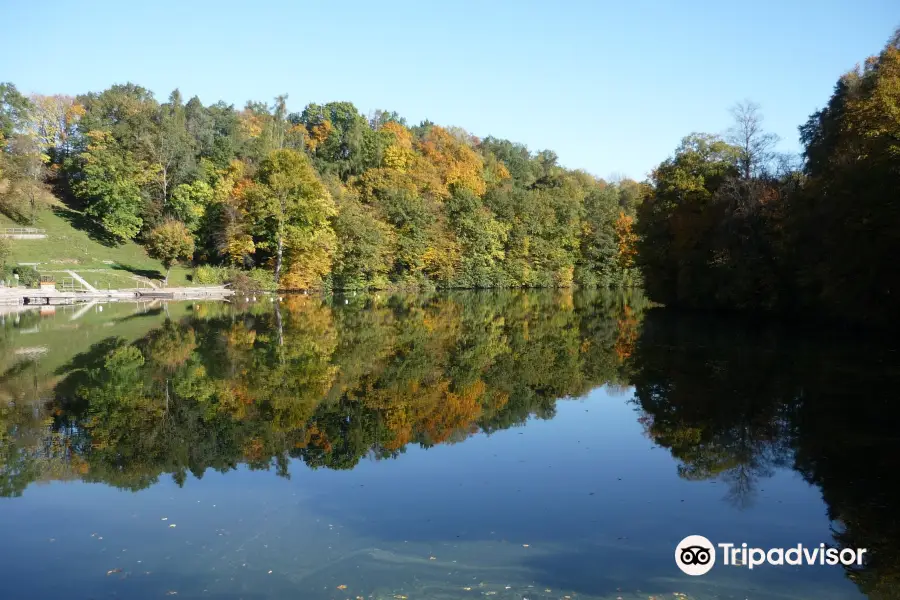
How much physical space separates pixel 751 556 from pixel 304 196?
6035 cm

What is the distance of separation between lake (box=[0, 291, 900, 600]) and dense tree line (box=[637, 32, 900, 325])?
589 cm

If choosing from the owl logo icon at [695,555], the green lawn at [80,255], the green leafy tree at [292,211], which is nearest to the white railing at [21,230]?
the green lawn at [80,255]

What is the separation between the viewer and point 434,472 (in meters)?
10.8

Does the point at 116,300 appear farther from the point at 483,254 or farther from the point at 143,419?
the point at 483,254

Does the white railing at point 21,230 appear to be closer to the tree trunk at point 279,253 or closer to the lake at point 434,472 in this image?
the tree trunk at point 279,253

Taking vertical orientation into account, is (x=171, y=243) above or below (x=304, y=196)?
below

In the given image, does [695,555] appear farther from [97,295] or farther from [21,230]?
[21,230]

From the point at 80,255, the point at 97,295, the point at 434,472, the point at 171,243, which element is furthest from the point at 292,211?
the point at 434,472

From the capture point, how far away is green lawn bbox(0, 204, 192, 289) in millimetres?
55625

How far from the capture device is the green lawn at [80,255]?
2190 inches

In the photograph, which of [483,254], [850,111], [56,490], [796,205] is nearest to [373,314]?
[796,205]

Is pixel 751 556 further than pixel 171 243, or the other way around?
pixel 171 243

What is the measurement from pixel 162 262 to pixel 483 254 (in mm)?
36667

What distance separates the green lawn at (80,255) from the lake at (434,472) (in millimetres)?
36275
